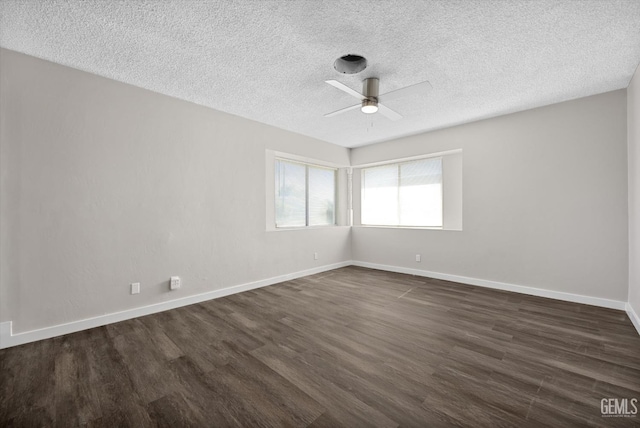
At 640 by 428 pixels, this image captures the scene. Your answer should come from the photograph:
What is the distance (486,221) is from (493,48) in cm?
259

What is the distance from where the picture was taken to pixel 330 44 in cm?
220

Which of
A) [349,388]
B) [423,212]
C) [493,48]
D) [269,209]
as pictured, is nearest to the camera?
[349,388]

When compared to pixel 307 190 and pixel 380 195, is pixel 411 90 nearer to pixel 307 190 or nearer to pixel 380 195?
pixel 307 190

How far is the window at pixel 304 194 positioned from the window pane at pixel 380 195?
710mm

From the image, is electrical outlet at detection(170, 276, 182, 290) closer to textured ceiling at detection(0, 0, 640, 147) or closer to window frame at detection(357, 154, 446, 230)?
textured ceiling at detection(0, 0, 640, 147)

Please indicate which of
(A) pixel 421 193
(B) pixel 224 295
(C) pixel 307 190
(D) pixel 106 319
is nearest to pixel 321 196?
(C) pixel 307 190

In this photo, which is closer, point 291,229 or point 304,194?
point 291,229

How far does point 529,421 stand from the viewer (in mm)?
1395

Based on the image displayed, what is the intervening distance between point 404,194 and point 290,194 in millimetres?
2239

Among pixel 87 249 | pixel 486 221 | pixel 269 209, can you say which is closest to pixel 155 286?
pixel 87 249

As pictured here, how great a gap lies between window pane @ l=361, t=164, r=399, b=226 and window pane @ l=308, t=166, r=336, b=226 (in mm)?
712

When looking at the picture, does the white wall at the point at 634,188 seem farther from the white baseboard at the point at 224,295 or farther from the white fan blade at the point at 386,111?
the white fan blade at the point at 386,111

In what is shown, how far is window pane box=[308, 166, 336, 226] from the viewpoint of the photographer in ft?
17.4

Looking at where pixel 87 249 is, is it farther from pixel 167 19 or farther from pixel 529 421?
pixel 529 421
